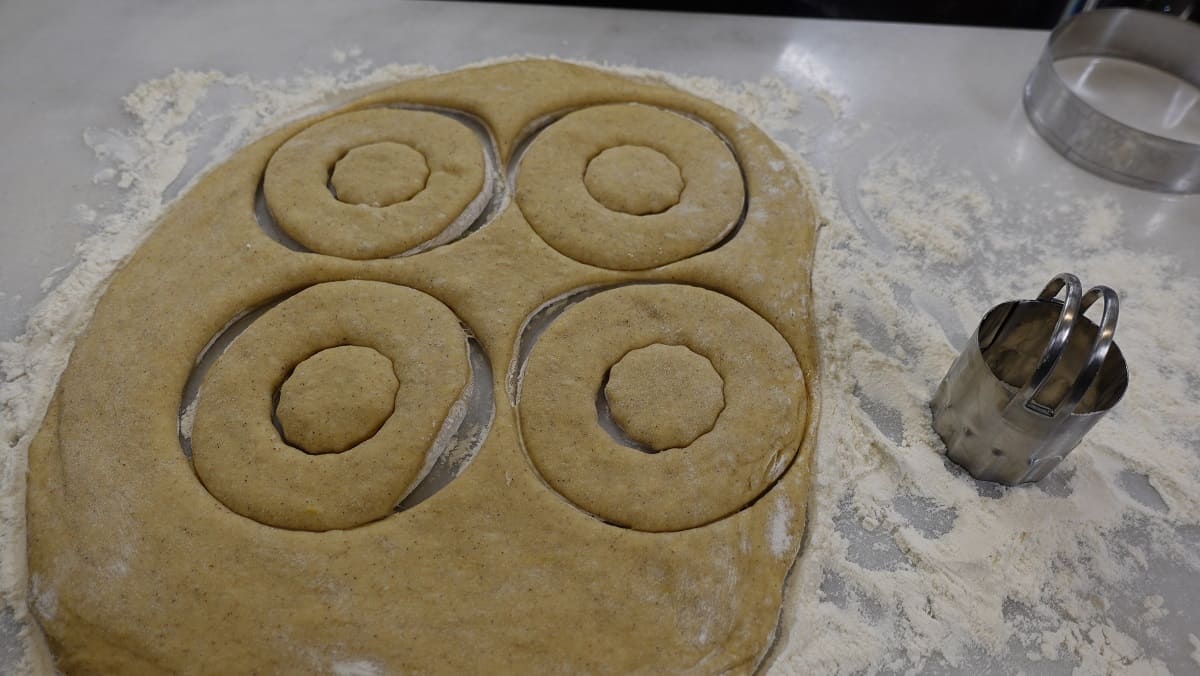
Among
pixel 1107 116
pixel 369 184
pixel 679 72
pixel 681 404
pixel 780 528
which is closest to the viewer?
pixel 780 528

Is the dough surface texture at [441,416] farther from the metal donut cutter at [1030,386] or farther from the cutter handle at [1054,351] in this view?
the cutter handle at [1054,351]

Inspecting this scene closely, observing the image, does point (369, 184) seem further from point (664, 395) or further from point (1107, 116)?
point (1107, 116)

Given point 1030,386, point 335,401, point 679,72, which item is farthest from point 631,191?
point 1030,386

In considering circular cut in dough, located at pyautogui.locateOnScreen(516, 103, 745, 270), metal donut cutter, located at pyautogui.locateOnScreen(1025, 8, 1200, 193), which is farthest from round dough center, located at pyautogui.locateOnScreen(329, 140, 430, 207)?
metal donut cutter, located at pyautogui.locateOnScreen(1025, 8, 1200, 193)

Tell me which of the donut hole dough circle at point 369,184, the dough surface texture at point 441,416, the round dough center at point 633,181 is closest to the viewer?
the dough surface texture at point 441,416

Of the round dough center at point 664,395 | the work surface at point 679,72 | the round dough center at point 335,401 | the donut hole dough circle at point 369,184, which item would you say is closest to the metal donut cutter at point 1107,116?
the work surface at point 679,72

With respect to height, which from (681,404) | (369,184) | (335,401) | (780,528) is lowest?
(780,528)

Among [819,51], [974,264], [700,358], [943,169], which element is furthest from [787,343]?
[819,51]
